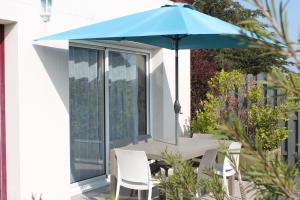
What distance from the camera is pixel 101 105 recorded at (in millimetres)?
7723

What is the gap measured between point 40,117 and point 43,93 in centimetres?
33

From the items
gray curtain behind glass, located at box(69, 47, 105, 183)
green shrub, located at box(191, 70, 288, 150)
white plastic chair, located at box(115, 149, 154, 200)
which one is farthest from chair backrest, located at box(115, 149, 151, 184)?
green shrub, located at box(191, 70, 288, 150)

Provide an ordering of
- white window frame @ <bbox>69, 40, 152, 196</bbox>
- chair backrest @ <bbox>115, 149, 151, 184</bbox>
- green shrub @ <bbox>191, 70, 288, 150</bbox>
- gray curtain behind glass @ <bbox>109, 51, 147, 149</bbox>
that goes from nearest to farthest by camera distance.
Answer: chair backrest @ <bbox>115, 149, 151, 184</bbox> < white window frame @ <bbox>69, 40, 152, 196</bbox> < gray curtain behind glass @ <bbox>109, 51, 147, 149</bbox> < green shrub @ <bbox>191, 70, 288, 150</bbox>

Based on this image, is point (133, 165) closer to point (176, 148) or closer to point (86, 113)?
point (176, 148)

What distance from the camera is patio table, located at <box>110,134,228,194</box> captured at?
5.55 m

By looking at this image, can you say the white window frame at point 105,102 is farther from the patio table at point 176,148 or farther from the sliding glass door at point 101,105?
the patio table at point 176,148

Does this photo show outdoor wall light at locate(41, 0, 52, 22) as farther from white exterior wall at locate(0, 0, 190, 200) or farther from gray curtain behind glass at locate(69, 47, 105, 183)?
gray curtain behind glass at locate(69, 47, 105, 183)

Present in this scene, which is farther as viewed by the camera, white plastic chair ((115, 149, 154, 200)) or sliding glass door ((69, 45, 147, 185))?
sliding glass door ((69, 45, 147, 185))

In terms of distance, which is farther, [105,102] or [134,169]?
[105,102]

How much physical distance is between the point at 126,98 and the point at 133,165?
3.25m

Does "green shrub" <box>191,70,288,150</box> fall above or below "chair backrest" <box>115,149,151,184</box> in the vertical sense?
above

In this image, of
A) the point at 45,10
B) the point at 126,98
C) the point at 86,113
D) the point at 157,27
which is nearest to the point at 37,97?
the point at 45,10

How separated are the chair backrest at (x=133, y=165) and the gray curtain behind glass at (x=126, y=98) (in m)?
2.16

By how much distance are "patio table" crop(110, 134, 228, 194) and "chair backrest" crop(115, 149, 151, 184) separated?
0.22m
